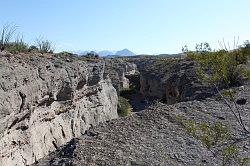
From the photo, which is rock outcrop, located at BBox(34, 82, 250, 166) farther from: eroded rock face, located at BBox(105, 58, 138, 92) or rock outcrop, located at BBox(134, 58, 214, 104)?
eroded rock face, located at BBox(105, 58, 138, 92)

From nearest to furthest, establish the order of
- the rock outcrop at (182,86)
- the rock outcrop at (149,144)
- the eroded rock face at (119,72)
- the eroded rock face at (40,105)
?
the rock outcrop at (149,144) < the eroded rock face at (40,105) < the rock outcrop at (182,86) < the eroded rock face at (119,72)

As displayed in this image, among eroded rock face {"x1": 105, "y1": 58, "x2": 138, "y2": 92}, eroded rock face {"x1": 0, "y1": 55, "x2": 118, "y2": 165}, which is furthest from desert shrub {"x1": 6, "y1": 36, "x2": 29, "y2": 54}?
eroded rock face {"x1": 105, "y1": 58, "x2": 138, "y2": 92}

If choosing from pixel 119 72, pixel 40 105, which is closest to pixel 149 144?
pixel 40 105

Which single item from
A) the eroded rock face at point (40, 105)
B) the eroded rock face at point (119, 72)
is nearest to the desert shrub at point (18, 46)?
the eroded rock face at point (40, 105)

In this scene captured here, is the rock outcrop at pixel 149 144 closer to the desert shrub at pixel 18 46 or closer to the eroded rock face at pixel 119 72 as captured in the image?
the desert shrub at pixel 18 46

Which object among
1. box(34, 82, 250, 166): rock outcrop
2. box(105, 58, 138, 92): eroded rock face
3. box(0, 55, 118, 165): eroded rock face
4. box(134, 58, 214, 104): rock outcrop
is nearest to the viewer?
box(34, 82, 250, 166): rock outcrop

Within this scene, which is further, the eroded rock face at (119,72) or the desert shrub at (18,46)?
the eroded rock face at (119,72)

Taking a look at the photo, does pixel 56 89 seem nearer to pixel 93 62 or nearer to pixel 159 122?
pixel 159 122

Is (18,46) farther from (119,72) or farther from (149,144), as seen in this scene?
(119,72)

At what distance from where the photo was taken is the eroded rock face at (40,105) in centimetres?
1476

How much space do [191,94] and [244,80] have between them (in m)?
2.45

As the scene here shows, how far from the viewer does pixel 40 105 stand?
17.6 meters

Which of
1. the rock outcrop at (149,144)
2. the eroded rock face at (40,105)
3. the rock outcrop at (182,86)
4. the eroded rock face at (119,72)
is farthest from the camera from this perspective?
the eroded rock face at (119,72)

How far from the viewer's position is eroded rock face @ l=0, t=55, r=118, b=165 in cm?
1476
